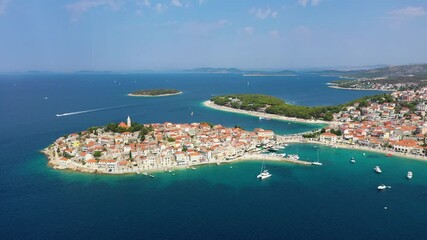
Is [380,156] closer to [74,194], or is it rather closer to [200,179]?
[200,179]

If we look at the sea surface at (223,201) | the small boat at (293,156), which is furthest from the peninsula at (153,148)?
the sea surface at (223,201)

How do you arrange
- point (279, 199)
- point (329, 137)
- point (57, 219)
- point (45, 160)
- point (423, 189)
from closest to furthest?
point (57, 219), point (279, 199), point (423, 189), point (45, 160), point (329, 137)

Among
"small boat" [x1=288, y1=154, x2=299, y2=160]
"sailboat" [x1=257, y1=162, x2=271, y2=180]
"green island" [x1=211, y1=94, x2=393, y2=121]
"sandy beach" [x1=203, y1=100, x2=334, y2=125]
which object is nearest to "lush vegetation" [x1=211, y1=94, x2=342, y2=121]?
"green island" [x1=211, y1=94, x2=393, y2=121]

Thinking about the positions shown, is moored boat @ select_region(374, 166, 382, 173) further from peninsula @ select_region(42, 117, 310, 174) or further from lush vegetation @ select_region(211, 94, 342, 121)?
lush vegetation @ select_region(211, 94, 342, 121)

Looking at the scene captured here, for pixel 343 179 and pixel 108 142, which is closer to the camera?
pixel 343 179

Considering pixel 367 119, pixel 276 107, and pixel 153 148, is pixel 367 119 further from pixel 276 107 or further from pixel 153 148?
pixel 153 148

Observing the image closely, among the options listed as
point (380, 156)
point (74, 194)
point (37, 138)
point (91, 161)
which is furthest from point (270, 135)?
point (37, 138)

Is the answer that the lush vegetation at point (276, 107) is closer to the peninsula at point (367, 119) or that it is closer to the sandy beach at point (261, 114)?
the peninsula at point (367, 119)
